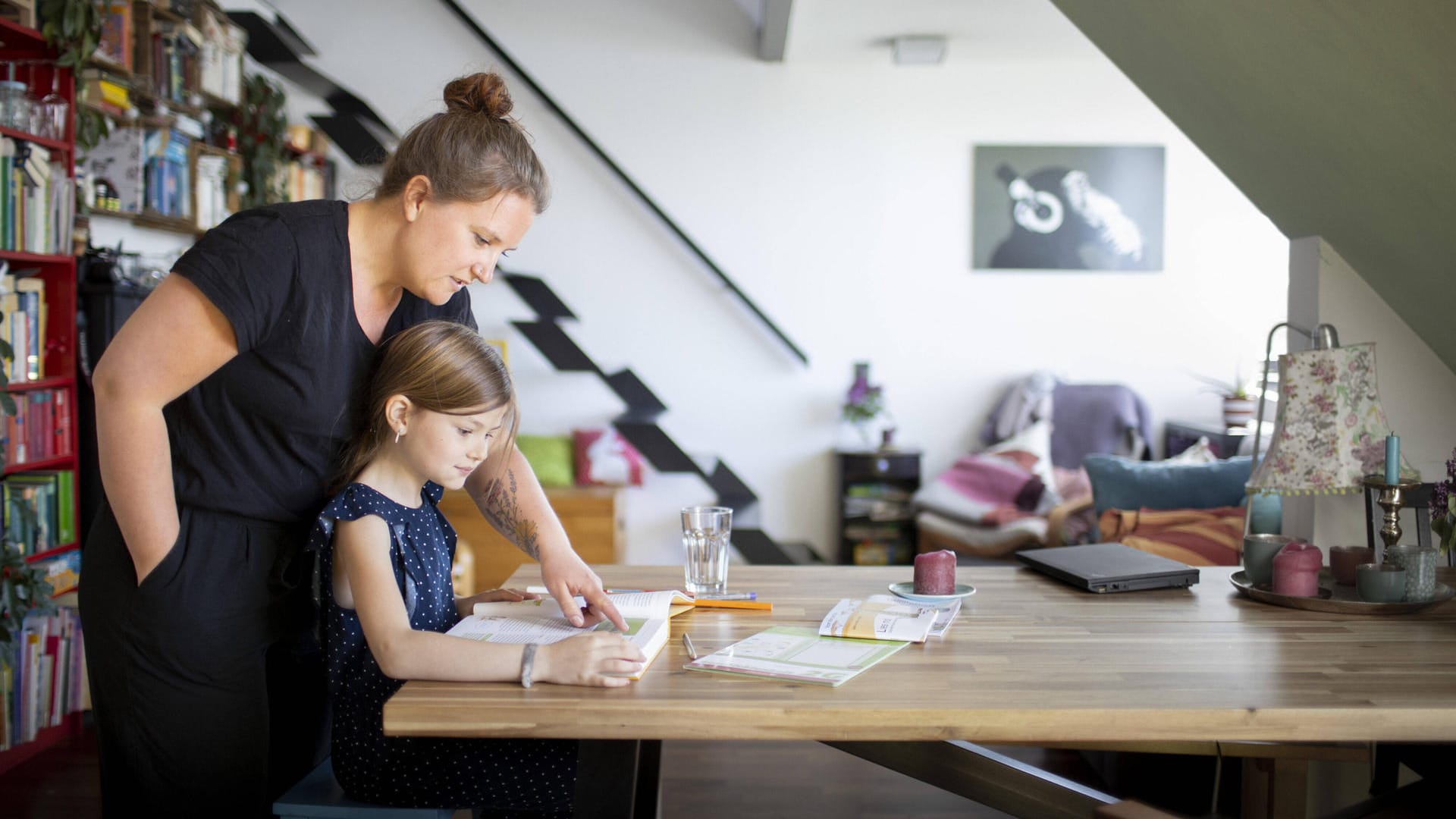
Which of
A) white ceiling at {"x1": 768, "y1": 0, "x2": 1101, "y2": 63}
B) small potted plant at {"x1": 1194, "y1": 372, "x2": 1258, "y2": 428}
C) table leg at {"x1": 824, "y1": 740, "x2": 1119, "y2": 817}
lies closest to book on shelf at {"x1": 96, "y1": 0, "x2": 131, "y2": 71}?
white ceiling at {"x1": 768, "y1": 0, "x2": 1101, "y2": 63}

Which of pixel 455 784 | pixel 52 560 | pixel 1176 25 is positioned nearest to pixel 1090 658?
A: pixel 455 784

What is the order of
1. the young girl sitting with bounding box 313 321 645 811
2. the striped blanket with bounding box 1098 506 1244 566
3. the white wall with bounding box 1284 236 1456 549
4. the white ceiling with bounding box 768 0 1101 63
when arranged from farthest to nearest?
the white ceiling with bounding box 768 0 1101 63
the striped blanket with bounding box 1098 506 1244 566
the white wall with bounding box 1284 236 1456 549
the young girl sitting with bounding box 313 321 645 811

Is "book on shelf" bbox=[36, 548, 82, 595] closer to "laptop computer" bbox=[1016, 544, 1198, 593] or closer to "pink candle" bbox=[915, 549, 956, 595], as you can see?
"pink candle" bbox=[915, 549, 956, 595]

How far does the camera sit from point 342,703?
1.41 metres

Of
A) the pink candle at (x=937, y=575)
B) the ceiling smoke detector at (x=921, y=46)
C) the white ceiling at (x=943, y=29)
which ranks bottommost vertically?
the pink candle at (x=937, y=575)

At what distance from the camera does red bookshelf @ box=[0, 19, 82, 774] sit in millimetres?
3010

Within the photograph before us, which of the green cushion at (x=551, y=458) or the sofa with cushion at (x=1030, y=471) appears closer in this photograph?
the sofa with cushion at (x=1030, y=471)

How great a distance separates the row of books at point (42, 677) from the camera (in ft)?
9.54

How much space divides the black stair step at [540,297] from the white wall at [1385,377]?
3.57m

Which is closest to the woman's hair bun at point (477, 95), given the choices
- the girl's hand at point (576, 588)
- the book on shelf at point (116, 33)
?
the girl's hand at point (576, 588)

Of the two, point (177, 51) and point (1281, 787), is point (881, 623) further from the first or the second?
point (177, 51)

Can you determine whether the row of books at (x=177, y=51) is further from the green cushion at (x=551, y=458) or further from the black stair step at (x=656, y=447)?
the black stair step at (x=656, y=447)

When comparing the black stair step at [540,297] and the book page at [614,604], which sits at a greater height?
the black stair step at [540,297]

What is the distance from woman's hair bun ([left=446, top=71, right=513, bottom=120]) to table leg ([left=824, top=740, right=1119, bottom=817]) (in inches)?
38.0
